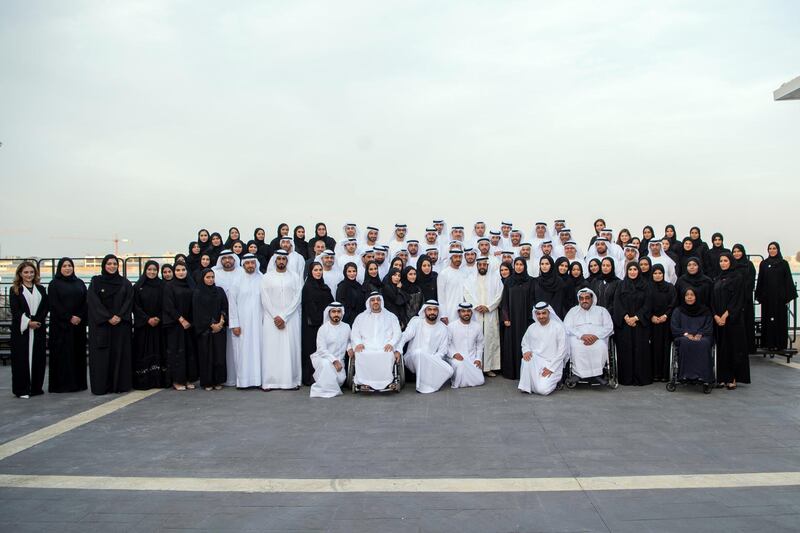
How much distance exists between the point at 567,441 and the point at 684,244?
221 inches

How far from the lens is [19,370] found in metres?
7.94

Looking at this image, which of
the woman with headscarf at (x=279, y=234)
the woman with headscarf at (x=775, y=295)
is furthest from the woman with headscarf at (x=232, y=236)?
the woman with headscarf at (x=775, y=295)

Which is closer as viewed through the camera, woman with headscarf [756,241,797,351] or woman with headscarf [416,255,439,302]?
woman with headscarf [416,255,439,302]

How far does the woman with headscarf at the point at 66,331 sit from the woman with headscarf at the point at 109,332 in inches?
11.4

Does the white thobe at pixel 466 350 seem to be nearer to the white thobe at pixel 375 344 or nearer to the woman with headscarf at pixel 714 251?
the white thobe at pixel 375 344

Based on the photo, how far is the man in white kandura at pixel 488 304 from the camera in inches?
347

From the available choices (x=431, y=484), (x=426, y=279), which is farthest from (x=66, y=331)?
(x=431, y=484)

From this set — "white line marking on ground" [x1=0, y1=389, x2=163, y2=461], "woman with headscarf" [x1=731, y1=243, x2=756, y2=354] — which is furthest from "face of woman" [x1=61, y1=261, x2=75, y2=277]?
"woman with headscarf" [x1=731, y1=243, x2=756, y2=354]

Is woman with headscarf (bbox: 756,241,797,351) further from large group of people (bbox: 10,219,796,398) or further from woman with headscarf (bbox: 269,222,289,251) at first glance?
woman with headscarf (bbox: 269,222,289,251)

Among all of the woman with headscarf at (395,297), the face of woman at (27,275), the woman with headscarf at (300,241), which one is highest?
the woman with headscarf at (300,241)

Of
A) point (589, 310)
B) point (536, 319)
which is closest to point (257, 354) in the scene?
point (536, 319)

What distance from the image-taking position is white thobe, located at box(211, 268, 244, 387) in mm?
8375

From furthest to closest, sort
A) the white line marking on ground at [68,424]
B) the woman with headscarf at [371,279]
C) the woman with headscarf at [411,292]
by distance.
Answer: the woman with headscarf at [411,292]
the woman with headscarf at [371,279]
the white line marking on ground at [68,424]

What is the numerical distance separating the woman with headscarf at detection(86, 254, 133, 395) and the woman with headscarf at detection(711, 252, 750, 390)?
749cm
